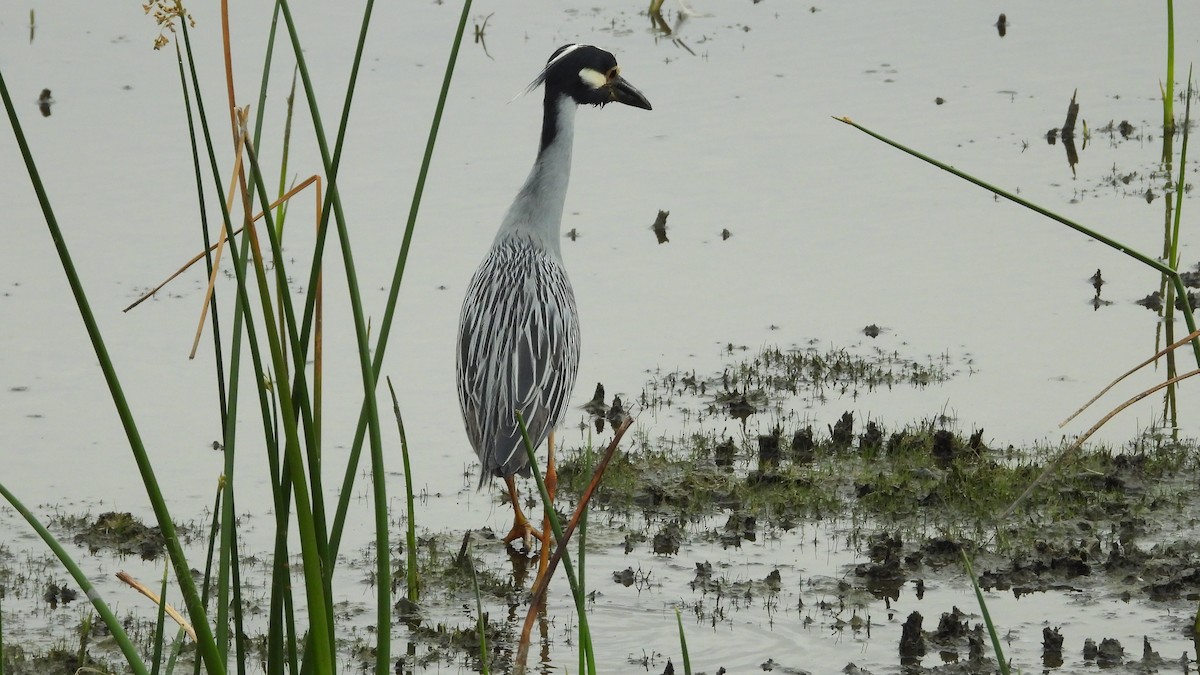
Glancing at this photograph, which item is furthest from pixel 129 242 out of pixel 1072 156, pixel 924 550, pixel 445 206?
pixel 1072 156

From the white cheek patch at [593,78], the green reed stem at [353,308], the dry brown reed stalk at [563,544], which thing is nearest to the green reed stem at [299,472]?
the green reed stem at [353,308]

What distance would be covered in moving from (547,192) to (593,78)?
0.64 metres

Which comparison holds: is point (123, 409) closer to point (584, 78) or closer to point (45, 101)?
point (584, 78)

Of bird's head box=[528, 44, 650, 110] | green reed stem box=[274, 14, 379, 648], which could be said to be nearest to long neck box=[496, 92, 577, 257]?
bird's head box=[528, 44, 650, 110]

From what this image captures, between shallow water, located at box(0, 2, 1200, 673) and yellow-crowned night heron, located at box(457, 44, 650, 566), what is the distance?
573mm

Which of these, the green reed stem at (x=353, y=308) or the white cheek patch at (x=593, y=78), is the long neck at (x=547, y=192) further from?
the green reed stem at (x=353, y=308)

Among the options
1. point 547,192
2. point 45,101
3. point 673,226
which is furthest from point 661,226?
point 45,101

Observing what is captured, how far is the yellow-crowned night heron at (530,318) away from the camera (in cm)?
539

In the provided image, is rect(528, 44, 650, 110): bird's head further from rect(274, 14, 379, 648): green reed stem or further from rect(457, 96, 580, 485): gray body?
rect(274, 14, 379, 648): green reed stem

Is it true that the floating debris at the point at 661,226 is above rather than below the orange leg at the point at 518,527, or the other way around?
above

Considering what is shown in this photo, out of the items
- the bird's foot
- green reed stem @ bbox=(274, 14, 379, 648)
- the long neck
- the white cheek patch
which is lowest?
the bird's foot

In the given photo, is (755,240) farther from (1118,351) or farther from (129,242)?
(129,242)

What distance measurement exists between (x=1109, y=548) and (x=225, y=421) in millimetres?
3920

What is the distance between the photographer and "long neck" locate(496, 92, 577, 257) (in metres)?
6.12
